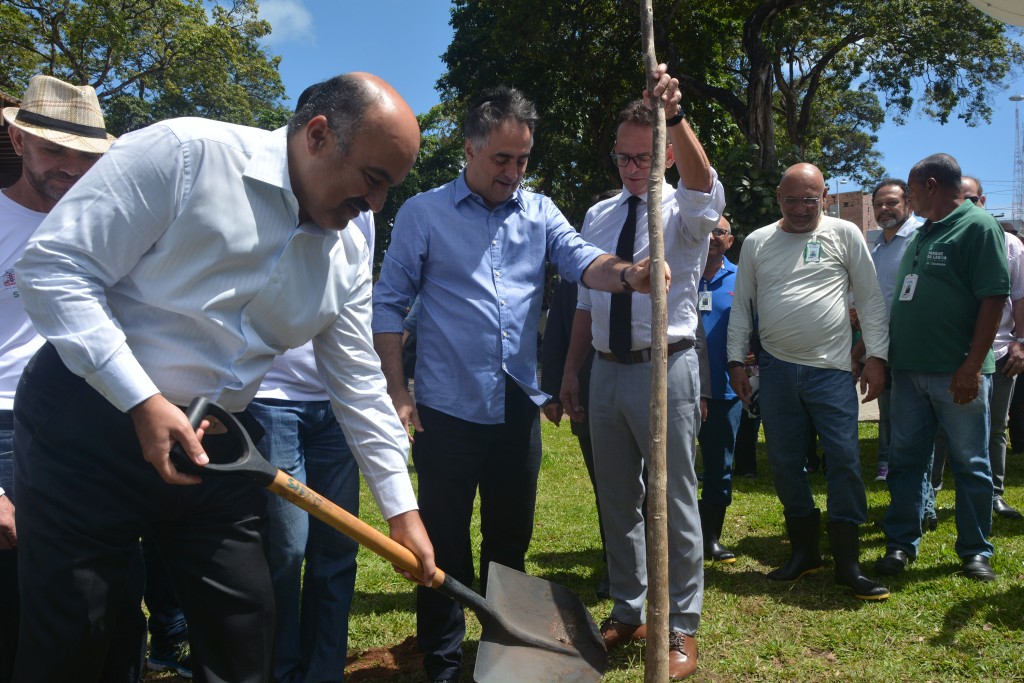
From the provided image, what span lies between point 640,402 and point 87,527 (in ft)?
7.37

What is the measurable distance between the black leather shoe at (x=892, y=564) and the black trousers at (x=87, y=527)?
12.2 feet

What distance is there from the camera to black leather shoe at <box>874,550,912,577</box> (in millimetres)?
4767

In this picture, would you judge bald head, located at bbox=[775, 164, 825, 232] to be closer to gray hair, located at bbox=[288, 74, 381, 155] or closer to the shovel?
the shovel

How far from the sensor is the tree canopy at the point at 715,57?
18547 mm

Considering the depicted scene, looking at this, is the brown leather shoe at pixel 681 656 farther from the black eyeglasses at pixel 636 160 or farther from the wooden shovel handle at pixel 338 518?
the black eyeglasses at pixel 636 160

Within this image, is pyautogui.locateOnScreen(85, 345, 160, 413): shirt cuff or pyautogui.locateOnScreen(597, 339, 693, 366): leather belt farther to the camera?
pyautogui.locateOnScreen(597, 339, 693, 366): leather belt

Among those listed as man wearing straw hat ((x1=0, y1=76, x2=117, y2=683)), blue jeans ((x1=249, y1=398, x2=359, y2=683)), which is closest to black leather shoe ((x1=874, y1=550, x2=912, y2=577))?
blue jeans ((x1=249, y1=398, x2=359, y2=683))

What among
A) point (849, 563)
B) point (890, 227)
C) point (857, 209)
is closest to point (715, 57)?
point (890, 227)

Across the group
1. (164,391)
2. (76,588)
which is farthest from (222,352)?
(76,588)

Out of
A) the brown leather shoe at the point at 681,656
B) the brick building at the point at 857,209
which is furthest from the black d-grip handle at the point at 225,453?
the brick building at the point at 857,209

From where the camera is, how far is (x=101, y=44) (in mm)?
26031

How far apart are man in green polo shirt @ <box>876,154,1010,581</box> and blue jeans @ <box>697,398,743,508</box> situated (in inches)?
35.0

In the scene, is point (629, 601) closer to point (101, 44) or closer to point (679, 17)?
point (679, 17)

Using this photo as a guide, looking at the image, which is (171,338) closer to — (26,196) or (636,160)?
(26,196)
